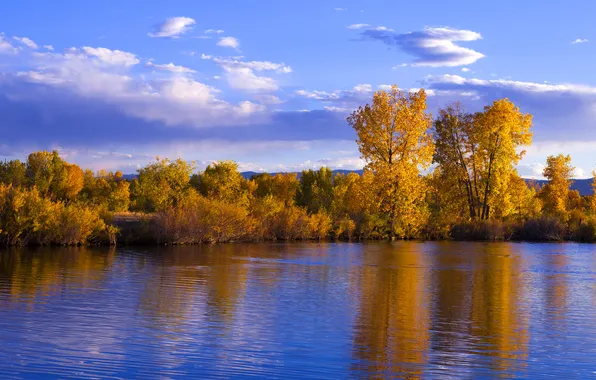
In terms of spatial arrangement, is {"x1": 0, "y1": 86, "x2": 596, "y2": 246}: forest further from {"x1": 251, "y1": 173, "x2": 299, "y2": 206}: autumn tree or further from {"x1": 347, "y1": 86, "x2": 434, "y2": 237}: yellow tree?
{"x1": 251, "y1": 173, "x2": 299, "y2": 206}: autumn tree

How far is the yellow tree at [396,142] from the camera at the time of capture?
42.2 meters

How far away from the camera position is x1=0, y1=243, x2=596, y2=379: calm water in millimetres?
8992

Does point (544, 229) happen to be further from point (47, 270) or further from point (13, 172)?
point (13, 172)

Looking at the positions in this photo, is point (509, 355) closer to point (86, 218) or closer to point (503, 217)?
point (86, 218)

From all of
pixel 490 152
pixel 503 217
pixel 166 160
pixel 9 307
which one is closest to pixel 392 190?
pixel 490 152

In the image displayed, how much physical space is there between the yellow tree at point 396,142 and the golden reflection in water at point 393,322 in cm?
1929

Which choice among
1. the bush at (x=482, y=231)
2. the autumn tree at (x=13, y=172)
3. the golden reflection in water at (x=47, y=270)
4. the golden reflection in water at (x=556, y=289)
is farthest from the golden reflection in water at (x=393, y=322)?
the autumn tree at (x=13, y=172)

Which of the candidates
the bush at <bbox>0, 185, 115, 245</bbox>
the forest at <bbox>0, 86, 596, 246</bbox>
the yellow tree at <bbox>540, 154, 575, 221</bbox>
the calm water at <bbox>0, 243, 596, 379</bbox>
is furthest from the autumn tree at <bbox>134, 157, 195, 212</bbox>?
the yellow tree at <bbox>540, 154, 575, 221</bbox>

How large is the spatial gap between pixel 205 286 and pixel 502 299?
24.9 ft

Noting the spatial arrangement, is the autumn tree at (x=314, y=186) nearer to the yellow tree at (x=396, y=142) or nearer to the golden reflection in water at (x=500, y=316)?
the yellow tree at (x=396, y=142)

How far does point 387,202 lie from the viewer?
44469 millimetres

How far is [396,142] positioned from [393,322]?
31.2m

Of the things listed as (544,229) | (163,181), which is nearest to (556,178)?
(544,229)

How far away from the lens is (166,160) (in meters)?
50.7
